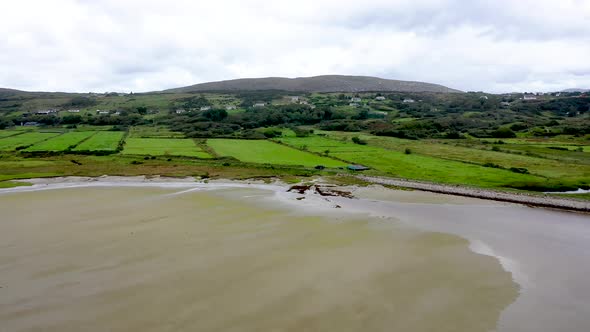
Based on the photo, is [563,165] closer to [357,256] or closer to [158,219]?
[357,256]

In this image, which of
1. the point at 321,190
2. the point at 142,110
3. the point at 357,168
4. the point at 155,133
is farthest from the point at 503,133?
the point at 142,110

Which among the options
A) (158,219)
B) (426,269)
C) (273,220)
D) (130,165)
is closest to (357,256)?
A: (426,269)

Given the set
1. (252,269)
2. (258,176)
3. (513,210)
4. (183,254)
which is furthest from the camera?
(258,176)

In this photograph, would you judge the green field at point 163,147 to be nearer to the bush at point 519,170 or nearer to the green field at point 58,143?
the green field at point 58,143

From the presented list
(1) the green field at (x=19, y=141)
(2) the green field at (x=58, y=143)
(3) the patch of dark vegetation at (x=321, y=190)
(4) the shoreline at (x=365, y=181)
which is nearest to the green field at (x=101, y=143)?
(2) the green field at (x=58, y=143)

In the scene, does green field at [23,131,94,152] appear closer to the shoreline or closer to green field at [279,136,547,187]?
the shoreline

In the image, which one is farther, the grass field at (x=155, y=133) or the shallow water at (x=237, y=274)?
the grass field at (x=155, y=133)
